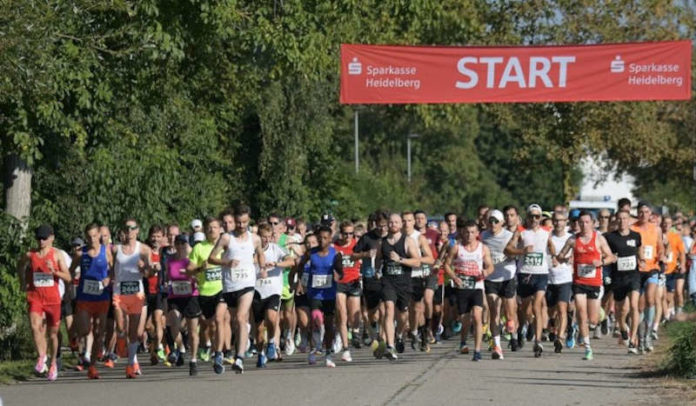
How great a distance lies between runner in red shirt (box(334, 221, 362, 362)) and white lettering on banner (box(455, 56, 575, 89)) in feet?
13.8

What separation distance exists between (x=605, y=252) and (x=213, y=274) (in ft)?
16.7

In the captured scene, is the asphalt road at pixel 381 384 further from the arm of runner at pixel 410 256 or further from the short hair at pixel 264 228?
the short hair at pixel 264 228

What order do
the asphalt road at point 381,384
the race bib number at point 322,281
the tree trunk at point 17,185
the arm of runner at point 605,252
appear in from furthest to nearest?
the tree trunk at point 17,185
the arm of runner at point 605,252
the race bib number at point 322,281
the asphalt road at point 381,384

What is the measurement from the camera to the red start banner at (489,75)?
23.3 metres

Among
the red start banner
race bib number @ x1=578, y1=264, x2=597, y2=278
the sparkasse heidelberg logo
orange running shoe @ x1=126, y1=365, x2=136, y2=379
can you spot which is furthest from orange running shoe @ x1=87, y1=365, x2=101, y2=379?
the sparkasse heidelberg logo

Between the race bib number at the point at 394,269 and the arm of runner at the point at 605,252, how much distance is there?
256cm

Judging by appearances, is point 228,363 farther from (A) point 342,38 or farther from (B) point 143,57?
(A) point 342,38

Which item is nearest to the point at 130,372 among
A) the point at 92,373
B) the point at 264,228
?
the point at 92,373

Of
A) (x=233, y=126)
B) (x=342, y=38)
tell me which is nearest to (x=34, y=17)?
(x=342, y=38)

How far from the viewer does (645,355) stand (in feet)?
63.0

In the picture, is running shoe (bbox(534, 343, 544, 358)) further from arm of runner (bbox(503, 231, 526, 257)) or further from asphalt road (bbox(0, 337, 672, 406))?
arm of runner (bbox(503, 231, 526, 257))

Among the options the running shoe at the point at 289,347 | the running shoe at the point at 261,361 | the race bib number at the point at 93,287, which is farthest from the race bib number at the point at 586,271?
the race bib number at the point at 93,287

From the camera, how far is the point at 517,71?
2370 centimetres

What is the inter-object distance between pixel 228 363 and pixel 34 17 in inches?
191
